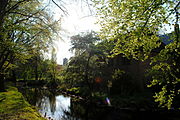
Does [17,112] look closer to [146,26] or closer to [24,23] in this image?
[24,23]

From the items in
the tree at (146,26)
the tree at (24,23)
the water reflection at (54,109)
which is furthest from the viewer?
the water reflection at (54,109)

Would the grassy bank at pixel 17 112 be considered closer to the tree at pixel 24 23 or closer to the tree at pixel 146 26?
the tree at pixel 24 23

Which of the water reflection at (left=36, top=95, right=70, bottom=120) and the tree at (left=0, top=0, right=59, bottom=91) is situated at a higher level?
the tree at (left=0, top=0, right=59, bottom=91)

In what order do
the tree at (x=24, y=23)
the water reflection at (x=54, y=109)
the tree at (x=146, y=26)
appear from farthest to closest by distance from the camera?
1. the water reflection at (x=54, y=109)
2. the tree at (x=24, y=23)
3. the tree at (x=146, y=26)

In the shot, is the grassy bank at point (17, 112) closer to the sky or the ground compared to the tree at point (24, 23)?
closer to the ground

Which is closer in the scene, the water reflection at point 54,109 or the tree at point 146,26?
the tree at point 146,26

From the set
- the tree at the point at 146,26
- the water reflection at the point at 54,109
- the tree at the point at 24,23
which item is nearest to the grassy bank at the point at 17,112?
the tree at the point at 24,23

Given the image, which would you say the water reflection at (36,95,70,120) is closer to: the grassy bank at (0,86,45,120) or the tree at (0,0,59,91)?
the grassy bank at (0,86,45,120)

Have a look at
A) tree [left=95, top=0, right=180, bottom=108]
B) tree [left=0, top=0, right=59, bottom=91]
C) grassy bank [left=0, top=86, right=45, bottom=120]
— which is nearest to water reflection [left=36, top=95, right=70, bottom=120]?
grassy bank [left=0, top=86, right=45, bottom=120]

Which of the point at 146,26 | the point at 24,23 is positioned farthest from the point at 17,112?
the point at 146,26

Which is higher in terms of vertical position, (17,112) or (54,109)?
(17,112)

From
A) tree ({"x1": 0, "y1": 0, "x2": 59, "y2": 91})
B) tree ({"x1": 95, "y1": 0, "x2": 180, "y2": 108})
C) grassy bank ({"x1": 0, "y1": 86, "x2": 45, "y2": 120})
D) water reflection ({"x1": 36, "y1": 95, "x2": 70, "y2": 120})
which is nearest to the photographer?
tree ({"x1": 95, "y1": 0, "x2": 180, "y2": 108})

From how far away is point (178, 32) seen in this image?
204 inches

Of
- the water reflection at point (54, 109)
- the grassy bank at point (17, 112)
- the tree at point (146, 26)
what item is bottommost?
the water reflection at point (54, 109)
